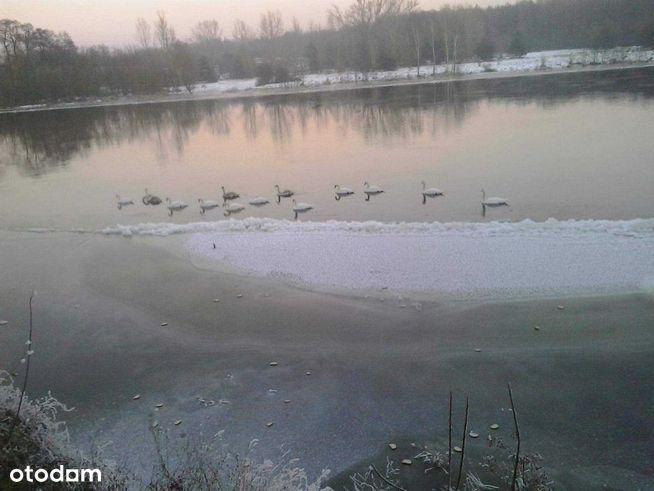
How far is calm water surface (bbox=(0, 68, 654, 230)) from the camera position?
1372cm

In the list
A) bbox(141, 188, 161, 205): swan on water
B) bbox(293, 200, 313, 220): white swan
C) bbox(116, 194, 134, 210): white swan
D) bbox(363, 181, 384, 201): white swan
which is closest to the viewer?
bbox(293, 200, 313, 220): white swan

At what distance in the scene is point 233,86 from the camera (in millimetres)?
64938

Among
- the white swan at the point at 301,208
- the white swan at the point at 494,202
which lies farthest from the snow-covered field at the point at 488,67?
the white swan at the point at 301,208

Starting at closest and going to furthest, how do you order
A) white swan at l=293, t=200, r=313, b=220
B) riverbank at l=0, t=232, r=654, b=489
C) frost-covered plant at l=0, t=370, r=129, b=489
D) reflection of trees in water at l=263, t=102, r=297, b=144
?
frost-covered plant at l=0, t=370, r=129, b=489
riverbank at l=0, t=232, r=654, b=489
white swan at l=293, t=200, r=313, b=220
reflection of trees in water at l=263, t=102, r=297, b=144

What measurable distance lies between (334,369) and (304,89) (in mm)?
51265

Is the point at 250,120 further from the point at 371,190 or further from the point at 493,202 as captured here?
the point at 493,202

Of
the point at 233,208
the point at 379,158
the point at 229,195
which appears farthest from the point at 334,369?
the point at 379,158

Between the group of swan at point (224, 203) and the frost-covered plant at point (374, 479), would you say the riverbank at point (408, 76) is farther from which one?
the frost-covered plant at point (374, 479)

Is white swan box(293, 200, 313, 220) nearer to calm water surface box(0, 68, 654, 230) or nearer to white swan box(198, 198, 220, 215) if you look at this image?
calm water surface box(0, 68, 654, 230)

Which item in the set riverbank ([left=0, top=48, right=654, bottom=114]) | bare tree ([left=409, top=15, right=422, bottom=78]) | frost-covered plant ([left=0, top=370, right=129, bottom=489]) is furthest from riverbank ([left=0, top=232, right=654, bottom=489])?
bare tree ([left=409, top=15, right=422, bottom=78])

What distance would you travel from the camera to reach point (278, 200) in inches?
593

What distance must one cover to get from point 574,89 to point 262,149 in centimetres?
2050

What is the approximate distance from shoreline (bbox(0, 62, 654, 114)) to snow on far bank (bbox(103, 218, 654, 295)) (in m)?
39.9

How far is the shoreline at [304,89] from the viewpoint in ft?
152
